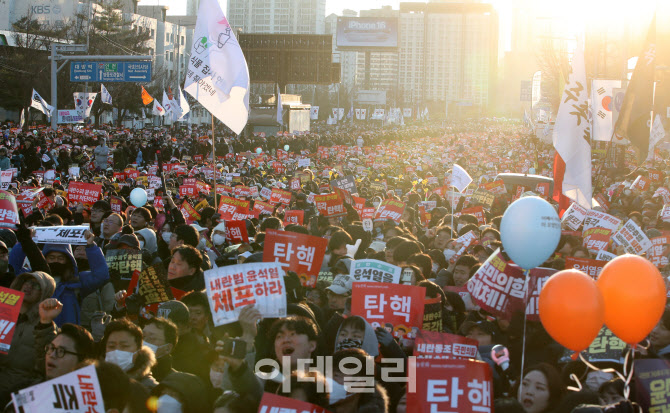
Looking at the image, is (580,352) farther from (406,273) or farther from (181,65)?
(181,65)

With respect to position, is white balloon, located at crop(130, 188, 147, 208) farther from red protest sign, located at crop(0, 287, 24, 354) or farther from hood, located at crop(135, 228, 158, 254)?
red protest sign, located at crop(0, 287, 24, 354)

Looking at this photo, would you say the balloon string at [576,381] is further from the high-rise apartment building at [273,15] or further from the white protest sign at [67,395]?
the high-rise apartment building at [273,15]

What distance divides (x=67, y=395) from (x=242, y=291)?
137 cm

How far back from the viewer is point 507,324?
20.6 ft

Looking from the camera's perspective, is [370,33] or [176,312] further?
[370,33]

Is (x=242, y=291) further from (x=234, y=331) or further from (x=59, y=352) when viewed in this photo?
(x=59, y=352)

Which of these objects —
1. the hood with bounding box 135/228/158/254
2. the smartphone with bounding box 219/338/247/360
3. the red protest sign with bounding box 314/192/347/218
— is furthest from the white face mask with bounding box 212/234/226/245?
the smartphone with bounding box 219/338/247/360

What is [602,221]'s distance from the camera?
33.0ft

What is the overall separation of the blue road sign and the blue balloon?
22962 millimetres

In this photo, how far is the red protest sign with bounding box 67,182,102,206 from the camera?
1177 cm

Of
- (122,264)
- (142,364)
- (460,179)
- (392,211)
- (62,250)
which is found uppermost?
(460,179)

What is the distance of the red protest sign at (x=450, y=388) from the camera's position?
4.16 metres

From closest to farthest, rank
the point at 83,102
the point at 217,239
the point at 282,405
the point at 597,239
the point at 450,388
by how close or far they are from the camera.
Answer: the point at 282,405 → the point at 450,388 → the point at 217,239 → the point at 597,239 → the point at 83,102

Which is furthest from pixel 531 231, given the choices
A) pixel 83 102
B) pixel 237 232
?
pixel 83 102
